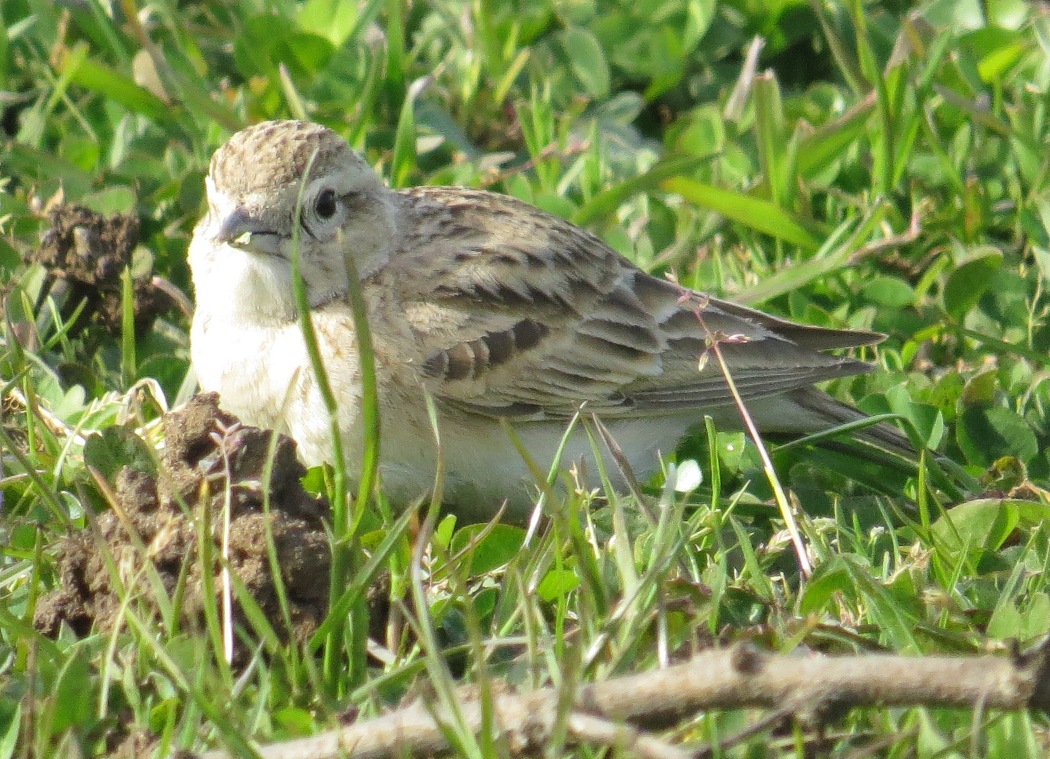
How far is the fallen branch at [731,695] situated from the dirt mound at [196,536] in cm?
75

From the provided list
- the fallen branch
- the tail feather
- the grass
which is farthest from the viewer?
the tail feather

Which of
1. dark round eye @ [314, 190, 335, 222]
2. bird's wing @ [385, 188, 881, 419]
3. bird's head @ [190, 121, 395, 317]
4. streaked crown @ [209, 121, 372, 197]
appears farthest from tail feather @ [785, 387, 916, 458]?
streaked crown @ [209, 121, 372, 197]

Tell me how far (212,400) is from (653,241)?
2910mm

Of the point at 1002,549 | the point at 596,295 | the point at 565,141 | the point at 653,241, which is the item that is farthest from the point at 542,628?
the point at 565,141

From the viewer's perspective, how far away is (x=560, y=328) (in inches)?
215

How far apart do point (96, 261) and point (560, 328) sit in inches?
71.9

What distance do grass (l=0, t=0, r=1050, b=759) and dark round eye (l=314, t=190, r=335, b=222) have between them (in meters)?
0.72

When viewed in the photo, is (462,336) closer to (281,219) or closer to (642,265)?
(281,219)

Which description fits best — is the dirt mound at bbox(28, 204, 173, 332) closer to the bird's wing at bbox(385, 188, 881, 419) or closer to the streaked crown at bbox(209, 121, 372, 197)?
the streaked crown at bbox(209, 121, 372, 197)

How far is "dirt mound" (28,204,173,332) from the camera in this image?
575cm

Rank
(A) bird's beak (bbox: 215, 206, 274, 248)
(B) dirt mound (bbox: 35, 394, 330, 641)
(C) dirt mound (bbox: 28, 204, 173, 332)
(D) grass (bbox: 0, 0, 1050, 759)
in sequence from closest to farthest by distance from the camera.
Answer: (D) grass (bbox: 0, 0, 1050, 759) < (B) dirt mound (bbox: 35, 394, 330, 641) < (A) bird's beak (bbox: 215, 206, 274, 248) < (C) dirt mound (bbox: 28, 204, 173, 332)

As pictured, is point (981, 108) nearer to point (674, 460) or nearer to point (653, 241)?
point (653, 241)

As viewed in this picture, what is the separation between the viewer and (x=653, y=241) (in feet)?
22.0

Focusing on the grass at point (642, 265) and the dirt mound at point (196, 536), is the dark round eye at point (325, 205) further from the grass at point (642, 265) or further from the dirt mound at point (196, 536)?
the dirt mound at point (196, 536)
